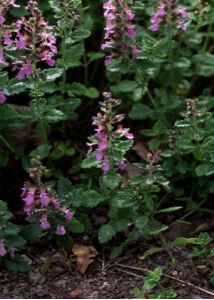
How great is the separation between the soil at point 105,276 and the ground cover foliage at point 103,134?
7 centimetres

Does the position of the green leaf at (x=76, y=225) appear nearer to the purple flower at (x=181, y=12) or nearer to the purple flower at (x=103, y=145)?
the purple flower at (x=103, y=145)

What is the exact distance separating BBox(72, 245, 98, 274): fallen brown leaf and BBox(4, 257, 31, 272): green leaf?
24 cm

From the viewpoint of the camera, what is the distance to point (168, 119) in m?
3.53

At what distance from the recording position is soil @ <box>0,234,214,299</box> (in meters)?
2.75

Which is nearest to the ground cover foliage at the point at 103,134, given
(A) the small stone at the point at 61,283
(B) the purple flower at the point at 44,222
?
(B) the purple flower at the point at 44,222

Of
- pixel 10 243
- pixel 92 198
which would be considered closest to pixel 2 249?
pixel 10 243

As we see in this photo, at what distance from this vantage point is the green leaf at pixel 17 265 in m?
2.81

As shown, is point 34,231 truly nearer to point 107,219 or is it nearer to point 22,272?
point 22,272

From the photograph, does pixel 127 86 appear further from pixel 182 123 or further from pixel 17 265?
pixel 17 265

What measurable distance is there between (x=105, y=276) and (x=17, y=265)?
1.30 feet

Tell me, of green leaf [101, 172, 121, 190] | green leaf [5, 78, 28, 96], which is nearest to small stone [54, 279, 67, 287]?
green leaf [101, 172, 121, 190]

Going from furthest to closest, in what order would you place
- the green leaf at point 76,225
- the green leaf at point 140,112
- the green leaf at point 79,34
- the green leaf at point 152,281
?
the green leaf at point 140,112 → the green leaf at point 79,34 → the green leaf at point 76,225 → the green leaf at point 152,281

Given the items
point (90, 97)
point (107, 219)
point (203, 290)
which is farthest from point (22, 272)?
point (90, 97)

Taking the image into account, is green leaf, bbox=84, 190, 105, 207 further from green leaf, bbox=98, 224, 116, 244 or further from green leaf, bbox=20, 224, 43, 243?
green leaf, bbox=20, 224, 43, 243
